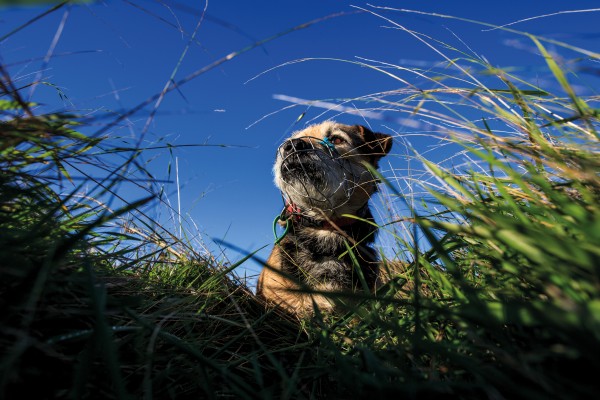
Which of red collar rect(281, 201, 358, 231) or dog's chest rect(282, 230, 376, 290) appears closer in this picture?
dog's chest rect(282, 230, 376, 290)

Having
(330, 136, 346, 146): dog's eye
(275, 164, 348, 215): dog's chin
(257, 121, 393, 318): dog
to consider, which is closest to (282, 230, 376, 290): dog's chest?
(257, 121, 393, 318): dog

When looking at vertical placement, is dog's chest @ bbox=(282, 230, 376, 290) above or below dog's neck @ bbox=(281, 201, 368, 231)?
below

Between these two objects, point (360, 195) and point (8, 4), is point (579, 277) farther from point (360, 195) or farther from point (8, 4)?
point (360, 195)

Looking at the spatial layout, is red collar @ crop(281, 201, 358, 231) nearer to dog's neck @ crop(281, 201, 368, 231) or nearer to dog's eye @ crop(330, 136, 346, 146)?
dog's neck @ crop(281, 201, 368, 231)

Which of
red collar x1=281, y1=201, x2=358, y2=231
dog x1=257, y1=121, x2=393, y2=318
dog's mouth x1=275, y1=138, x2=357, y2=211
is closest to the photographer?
dog x1=257, y1=121, x2=393, y2=318

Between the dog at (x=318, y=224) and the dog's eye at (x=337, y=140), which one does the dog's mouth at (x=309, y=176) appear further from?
the dog's eye at (x=337, y=140)

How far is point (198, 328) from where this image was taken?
183cm

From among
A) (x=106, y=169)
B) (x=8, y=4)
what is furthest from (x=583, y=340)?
(x=106, y=169)

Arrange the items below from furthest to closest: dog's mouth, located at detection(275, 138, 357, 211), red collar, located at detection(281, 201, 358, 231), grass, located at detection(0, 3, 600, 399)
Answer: dog's mouth, located at detection(275, 138, 357, 211) < red collar, located at detection(281, 201, 358, 231) < grass, located at detection(0, 3, 600, 399)

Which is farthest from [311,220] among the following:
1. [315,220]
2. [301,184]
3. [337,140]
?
[337,140]

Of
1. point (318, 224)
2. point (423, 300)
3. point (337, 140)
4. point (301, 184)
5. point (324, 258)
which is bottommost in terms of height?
point (423, 300)

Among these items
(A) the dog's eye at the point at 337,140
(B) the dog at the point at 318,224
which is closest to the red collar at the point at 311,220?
(B) the dog at the point at 318,224

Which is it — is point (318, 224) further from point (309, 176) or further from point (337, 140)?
point (337, 140)

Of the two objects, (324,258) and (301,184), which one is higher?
(301,184)
